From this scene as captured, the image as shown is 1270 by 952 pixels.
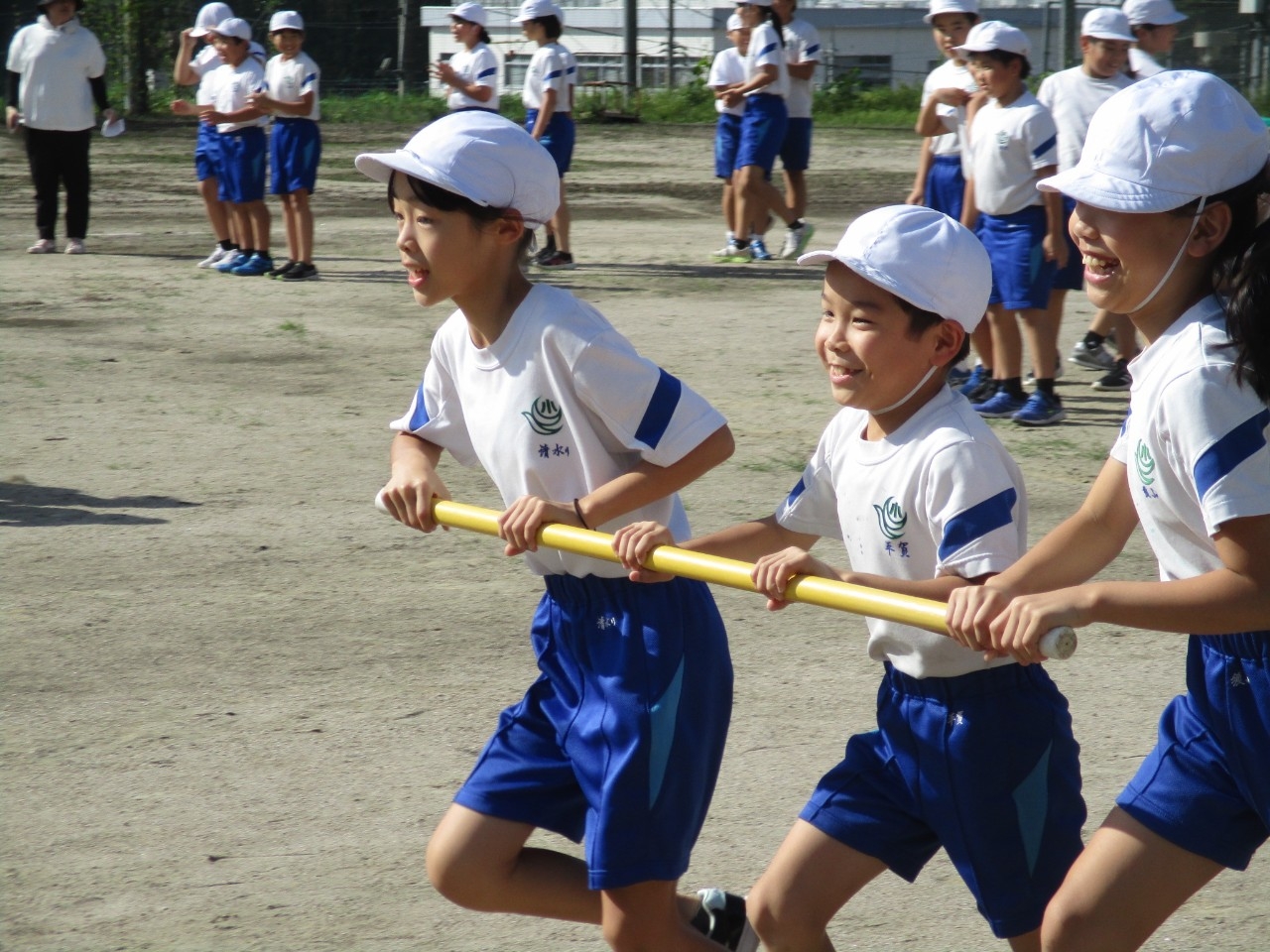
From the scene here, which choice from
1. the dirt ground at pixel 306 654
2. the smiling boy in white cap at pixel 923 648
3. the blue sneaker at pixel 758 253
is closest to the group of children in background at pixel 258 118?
the dirt ground at pixel 306 654

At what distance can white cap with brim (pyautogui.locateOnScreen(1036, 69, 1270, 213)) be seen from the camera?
2.47 metres

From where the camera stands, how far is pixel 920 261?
8.97 ft

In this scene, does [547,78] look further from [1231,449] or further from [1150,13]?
[1231,449]

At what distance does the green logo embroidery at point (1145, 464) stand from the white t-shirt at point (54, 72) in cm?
1174

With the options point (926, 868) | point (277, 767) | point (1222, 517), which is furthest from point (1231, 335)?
point (277, 767)

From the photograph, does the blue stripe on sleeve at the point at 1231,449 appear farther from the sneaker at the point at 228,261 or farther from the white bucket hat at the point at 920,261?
the sneaker at the point at 228,261

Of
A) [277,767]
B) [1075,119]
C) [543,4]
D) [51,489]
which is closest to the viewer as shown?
[277,767]

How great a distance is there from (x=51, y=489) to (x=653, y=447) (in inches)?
175

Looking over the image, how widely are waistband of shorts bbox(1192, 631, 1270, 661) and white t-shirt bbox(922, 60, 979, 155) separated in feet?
19.8

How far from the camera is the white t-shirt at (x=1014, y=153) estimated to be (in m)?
7.50

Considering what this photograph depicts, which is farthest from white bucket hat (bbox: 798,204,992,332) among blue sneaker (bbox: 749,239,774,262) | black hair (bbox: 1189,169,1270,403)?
blue sneaker (bbox: 749,239,774,262)

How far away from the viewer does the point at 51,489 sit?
21.9 ft

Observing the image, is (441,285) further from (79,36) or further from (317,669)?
(79,36)

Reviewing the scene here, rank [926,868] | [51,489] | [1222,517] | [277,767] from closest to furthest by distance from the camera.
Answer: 1. [1222,517]
2. [926,868]
3. [277,767]
4. [51,489]
